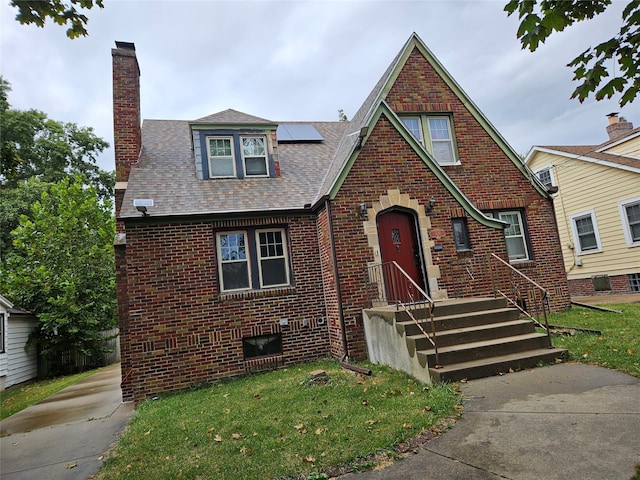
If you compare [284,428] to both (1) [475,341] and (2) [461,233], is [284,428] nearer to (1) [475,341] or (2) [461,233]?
(1) [475,341]

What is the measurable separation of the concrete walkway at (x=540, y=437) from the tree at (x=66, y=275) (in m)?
17.2

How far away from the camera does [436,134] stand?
11922 mm

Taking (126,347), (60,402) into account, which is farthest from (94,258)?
(126,347)

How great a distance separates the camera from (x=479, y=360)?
634 centimetres

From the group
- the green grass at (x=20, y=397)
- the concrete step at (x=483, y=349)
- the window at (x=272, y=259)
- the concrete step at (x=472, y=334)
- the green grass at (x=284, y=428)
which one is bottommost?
the green grass at (x=20, y=397)

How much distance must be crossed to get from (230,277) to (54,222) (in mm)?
14059

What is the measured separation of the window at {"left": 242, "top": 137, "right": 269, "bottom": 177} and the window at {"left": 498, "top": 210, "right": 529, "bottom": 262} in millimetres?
7263

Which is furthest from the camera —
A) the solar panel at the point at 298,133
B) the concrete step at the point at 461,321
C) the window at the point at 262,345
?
the solar panel at the point at 298,133

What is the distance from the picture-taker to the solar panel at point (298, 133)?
13.3m

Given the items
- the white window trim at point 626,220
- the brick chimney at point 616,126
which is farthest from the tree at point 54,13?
the brick chimney at point 616,126

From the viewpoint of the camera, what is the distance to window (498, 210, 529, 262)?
456 inches

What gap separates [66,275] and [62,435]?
13.1 m

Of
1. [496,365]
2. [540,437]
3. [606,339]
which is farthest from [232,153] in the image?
[606,339]

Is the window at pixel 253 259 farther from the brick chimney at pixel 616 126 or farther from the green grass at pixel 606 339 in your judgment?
the brick chimney at pixel 616 126
